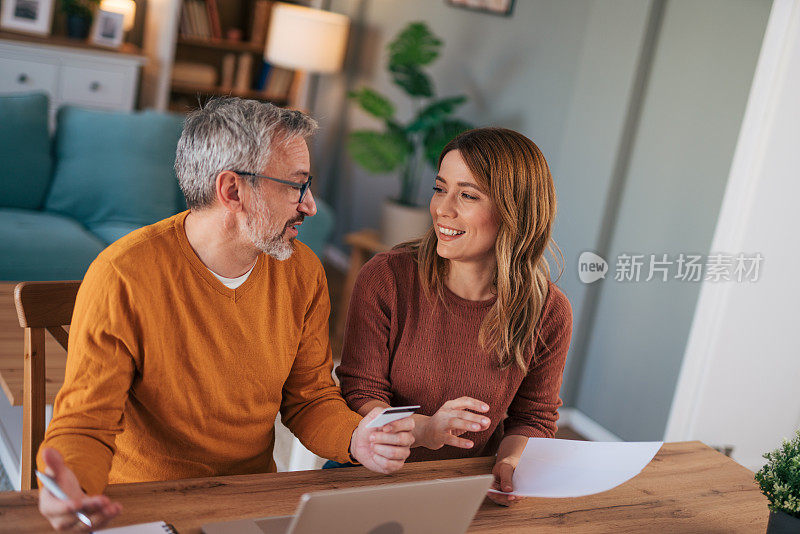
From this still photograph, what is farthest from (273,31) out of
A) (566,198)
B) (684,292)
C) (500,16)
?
(684,292)

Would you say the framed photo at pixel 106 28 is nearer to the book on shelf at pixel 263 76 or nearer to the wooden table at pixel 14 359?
the book on shelf at pixel 263 76

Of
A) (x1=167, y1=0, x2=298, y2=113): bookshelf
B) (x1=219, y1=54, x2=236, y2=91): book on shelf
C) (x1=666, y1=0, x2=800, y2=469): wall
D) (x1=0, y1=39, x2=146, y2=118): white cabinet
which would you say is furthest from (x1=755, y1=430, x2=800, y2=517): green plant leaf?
(x1=219, y1=54, x2=236, y2=91): book on shelf

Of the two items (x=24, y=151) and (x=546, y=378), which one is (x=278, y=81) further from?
(x=546, y=378)

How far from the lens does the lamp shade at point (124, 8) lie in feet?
16.0

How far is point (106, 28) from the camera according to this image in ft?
15.9

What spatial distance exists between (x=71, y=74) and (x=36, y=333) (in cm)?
380

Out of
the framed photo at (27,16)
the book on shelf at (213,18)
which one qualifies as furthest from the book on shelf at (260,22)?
the framed photo at (27,16)

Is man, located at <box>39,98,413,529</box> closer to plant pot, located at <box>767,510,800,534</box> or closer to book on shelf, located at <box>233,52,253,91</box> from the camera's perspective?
plant pot, located at <box>767,510,800,534</box>

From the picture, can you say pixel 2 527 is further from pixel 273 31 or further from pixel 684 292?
pixel 273 31

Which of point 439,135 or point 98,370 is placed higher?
point 439,135

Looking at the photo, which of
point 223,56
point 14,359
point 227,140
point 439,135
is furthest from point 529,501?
point 223,56

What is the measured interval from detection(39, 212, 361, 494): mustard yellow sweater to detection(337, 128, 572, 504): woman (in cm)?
14

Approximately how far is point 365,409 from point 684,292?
6.13 feet

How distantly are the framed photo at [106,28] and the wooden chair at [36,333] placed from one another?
12.9 feet
